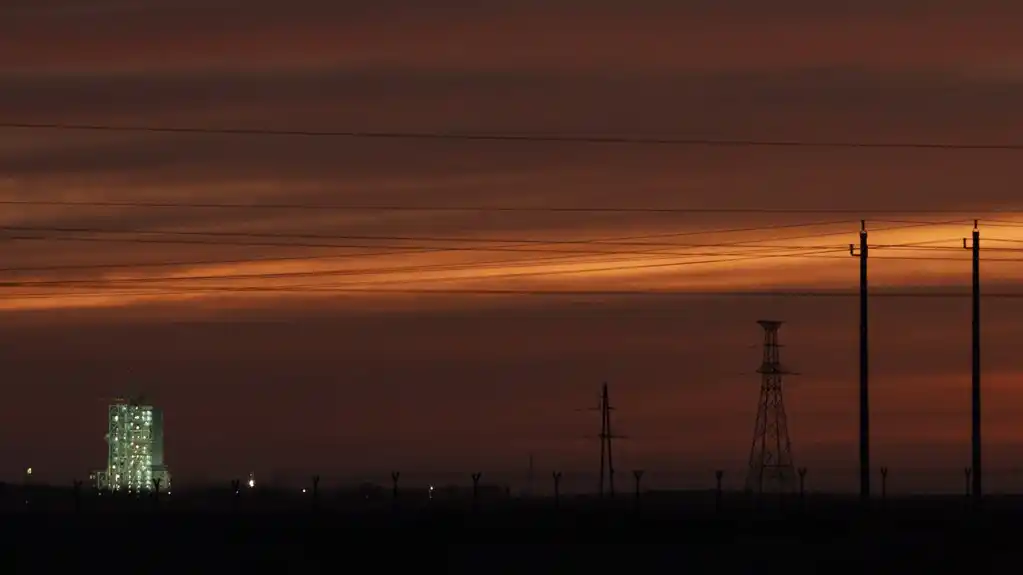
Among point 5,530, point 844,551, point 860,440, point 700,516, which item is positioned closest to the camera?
point 844,551

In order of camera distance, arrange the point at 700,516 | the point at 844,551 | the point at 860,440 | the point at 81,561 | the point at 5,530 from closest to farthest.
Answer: the point at 81,561
the point at 844,551
the point at 5,530
the point at 860,440
the point at 700,516

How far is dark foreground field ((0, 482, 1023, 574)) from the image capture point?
8531 cm

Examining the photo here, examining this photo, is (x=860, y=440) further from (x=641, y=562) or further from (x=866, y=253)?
(x=641, y=562)

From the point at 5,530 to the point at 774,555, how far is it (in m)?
35.6

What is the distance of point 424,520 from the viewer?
355ft

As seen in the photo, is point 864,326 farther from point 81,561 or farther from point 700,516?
point 81,561

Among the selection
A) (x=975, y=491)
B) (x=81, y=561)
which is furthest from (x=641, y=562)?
(x=975, y=491)

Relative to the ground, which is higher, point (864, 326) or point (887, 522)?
point (864, 326)

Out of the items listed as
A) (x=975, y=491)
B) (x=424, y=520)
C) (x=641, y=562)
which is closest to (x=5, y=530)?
(x=424, y=520)

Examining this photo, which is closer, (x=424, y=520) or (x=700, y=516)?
(x=424, y=520)

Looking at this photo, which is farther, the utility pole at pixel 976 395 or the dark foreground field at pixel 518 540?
the utility pole at pixel 976 395

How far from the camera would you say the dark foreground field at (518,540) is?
85312mm

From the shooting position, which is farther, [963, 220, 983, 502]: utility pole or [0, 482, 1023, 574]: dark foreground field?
[963, 220, 983, 502]: utility pole

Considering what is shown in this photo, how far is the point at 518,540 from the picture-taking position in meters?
95.1
